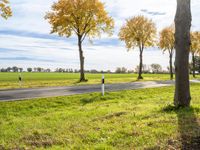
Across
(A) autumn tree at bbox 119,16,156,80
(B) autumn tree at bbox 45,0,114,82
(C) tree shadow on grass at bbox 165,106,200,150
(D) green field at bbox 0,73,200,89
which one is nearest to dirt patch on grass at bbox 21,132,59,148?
(C) tree shadow on grass at bbox 165,106,200,150

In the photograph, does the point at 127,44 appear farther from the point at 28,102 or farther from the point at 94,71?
the point at 94,71

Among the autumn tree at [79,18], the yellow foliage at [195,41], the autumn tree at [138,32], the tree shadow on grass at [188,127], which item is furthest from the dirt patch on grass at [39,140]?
the yellow foliage at [195,41]

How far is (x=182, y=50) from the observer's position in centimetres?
1102

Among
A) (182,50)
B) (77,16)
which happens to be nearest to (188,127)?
(182,50)

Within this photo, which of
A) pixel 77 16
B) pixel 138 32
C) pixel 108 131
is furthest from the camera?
pixel 138 32

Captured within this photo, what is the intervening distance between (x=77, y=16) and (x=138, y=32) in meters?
15.0

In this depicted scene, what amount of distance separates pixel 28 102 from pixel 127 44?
3571 centimetres

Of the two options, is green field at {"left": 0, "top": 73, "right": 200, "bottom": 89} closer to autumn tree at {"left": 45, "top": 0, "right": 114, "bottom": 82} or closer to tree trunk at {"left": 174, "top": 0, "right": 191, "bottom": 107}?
autumn tree at {"left": 45, "top": 0, "right": 114, "bottom": 82}

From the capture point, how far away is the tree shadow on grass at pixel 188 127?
21.3 feet

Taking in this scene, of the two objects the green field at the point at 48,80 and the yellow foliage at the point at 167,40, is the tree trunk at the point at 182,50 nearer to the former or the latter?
the green field at the point at 48,80

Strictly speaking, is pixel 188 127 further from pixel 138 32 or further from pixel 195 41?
pixel 195 41

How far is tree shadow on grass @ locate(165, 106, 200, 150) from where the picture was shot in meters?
6.50

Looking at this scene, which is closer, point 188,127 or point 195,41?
point 188,127

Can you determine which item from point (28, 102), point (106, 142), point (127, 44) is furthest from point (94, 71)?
point (106, 142)
